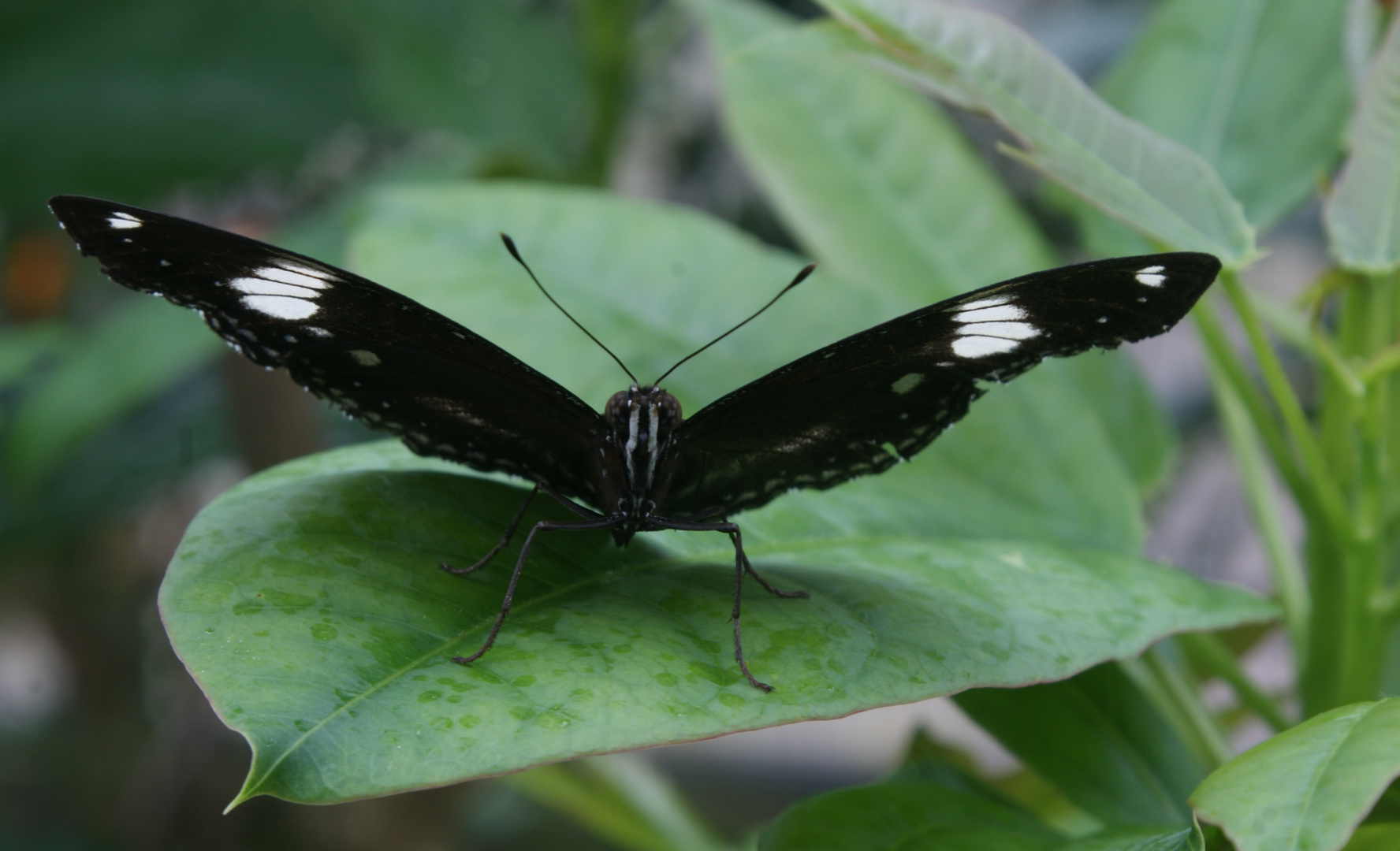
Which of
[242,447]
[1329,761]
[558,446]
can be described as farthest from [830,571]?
[242,447]

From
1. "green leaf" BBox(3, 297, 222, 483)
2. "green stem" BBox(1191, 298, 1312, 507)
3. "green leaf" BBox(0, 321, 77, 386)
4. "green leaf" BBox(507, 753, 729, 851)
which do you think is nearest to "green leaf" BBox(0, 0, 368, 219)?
"green leaf" BBox(0, 321, 77, 386)

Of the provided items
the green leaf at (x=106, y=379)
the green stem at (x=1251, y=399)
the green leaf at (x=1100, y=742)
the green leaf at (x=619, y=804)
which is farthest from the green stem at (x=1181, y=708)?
the green leaf at (x=106, y=379)

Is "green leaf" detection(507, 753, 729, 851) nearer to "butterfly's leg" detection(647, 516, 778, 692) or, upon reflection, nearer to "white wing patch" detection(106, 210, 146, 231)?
"butterfly's leg" detection(647, 516, 778, 692)

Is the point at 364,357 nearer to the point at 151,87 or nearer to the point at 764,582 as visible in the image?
the point at 764,582

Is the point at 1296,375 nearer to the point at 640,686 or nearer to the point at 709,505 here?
the point at 709,505

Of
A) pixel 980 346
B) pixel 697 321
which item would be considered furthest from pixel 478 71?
pixel 980 346

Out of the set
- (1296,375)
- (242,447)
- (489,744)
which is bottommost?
(489,744)

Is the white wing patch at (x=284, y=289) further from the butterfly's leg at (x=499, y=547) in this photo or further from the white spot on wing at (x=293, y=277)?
the butterfly's leg at (x=499, y=547)
